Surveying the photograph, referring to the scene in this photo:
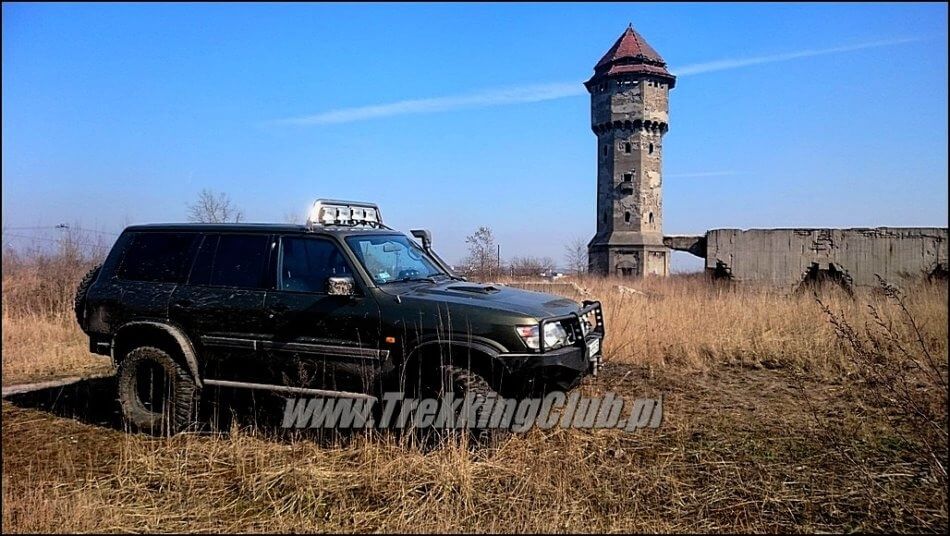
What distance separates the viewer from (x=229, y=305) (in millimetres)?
5129

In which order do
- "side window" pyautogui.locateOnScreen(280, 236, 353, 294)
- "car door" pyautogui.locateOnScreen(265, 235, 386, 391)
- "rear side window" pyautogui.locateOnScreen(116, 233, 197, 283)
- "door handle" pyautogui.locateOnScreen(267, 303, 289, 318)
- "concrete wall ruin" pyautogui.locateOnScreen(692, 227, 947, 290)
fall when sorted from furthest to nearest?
"concrete wall ruin" pyautogui.locateOnScreen(692, 227, 947, 290) < "rear side window" pyautogui.locateOnScreen(116, 233, 197, 283) < "side window" pyautogui.locateOnScreen(280, 236, 353, 294) < "door handle" pyautogui.locateOnScreen(267, 303, 289, 318) < "car door" pyautogui.locateOnScreen(265, 235, 386, 391)

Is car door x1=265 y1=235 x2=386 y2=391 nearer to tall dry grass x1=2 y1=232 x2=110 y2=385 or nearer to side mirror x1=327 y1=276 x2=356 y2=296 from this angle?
side mirror x1=327 y1=276 x2=356 y2=296

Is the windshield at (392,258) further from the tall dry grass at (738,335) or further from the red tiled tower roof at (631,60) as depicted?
the red tiled tower roof at (631,60)

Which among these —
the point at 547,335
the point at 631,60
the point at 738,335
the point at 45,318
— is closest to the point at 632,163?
the point at 631,60

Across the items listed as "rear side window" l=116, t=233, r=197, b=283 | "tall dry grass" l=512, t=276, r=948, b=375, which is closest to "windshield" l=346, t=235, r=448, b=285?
"rear side window" l=116, t=233, r=197, b=283

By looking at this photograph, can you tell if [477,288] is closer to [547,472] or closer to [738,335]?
[547,472]

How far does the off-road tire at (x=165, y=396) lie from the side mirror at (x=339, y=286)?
1.59 metres

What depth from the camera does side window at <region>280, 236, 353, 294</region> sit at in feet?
16.7

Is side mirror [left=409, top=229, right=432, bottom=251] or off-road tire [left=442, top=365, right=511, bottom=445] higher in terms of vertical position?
side mirror [left=409, top=229, right=432, bottom=251]

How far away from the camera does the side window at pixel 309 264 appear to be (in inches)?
201

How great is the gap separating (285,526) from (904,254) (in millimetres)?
24956

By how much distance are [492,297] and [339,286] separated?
117 cm

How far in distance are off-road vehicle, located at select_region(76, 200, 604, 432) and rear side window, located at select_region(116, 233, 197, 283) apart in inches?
0.5

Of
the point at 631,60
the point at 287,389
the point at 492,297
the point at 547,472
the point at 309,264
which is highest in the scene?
the point at 631,60
